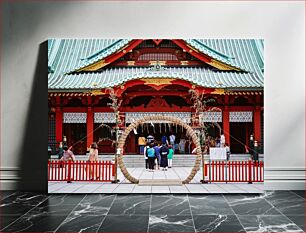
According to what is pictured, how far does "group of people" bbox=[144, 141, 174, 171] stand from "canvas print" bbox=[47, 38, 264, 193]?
0.01m

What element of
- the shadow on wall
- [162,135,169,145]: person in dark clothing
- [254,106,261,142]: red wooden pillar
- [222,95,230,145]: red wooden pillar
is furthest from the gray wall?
[162,135,169,145]: person in dark clothing

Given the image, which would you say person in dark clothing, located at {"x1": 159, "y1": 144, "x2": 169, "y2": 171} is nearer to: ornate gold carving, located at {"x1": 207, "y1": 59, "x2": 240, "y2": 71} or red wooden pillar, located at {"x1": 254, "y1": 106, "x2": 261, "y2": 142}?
red wooden pillar, located at {"x1": 254, "y1": 106, "x2": 261, "y2": 142}

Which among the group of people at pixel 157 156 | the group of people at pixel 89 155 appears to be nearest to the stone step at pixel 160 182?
the group of people at pixel 157 156

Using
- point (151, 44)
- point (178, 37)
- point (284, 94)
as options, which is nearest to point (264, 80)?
point (284, 94)

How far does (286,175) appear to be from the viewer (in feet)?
16.5

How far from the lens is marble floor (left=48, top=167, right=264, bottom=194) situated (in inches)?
191

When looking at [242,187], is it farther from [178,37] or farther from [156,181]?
[178,37]

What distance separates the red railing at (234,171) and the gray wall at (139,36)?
0.19 m

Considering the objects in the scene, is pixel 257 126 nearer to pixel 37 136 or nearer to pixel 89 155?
pixel 89 155

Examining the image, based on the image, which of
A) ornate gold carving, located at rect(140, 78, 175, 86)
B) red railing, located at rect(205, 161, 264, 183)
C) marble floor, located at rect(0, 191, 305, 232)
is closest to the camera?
marble floor, located at rect(0, 191, 305, 232)

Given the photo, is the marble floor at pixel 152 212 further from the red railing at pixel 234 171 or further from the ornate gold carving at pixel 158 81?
the ornate gold carving at pixel 158 81

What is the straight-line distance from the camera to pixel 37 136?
5074 millimetres

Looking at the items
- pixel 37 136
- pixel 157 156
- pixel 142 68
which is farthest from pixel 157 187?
pixel 37 136

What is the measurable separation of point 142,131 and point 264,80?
185 cm
